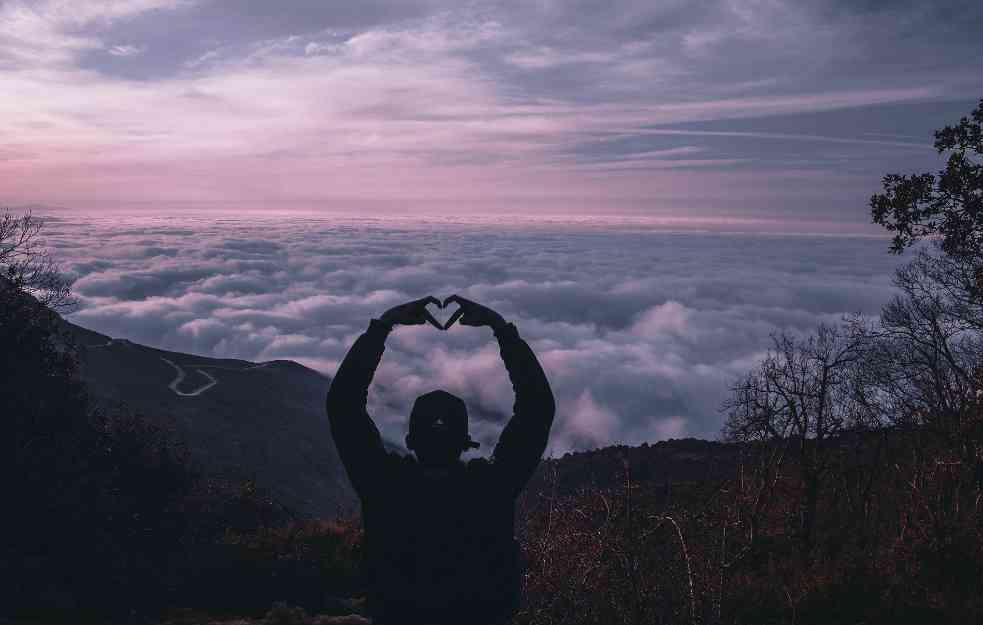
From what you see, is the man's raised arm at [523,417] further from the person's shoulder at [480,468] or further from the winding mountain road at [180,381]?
the winding mountain road at [180,381]

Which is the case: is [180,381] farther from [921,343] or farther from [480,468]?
[480,468]

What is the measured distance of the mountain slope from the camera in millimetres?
42938

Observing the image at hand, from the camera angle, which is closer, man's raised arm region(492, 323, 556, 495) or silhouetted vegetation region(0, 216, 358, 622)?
man's raised arm region(492, 323, 556, 495)

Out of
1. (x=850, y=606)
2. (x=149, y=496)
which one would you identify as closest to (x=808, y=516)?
(x=850, y=606)

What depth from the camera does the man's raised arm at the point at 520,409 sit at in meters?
2.71

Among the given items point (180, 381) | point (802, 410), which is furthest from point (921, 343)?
point (180, 381)

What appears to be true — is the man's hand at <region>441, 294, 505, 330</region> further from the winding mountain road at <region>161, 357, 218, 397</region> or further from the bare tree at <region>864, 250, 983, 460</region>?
the winding mountain road at <region>161, 357, 218, 397</region>

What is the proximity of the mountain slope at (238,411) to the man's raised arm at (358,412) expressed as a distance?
113ft

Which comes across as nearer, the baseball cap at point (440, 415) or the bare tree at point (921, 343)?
the baseball cap at point (440, 415)

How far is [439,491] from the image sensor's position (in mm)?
2658

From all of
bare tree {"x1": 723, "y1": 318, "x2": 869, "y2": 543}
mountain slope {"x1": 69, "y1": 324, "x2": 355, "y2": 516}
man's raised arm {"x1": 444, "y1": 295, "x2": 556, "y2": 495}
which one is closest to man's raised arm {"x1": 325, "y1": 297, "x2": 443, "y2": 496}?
man's raised arm {"x1": 444, "y1": 295, "x2": 556, "y2": 495}

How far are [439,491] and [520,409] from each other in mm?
507

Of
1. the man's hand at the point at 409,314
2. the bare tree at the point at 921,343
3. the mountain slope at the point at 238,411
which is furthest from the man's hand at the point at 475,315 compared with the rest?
the mountain slope at the point at 238,411

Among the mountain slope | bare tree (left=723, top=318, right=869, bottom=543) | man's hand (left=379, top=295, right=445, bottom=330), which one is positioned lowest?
the mountain slope
